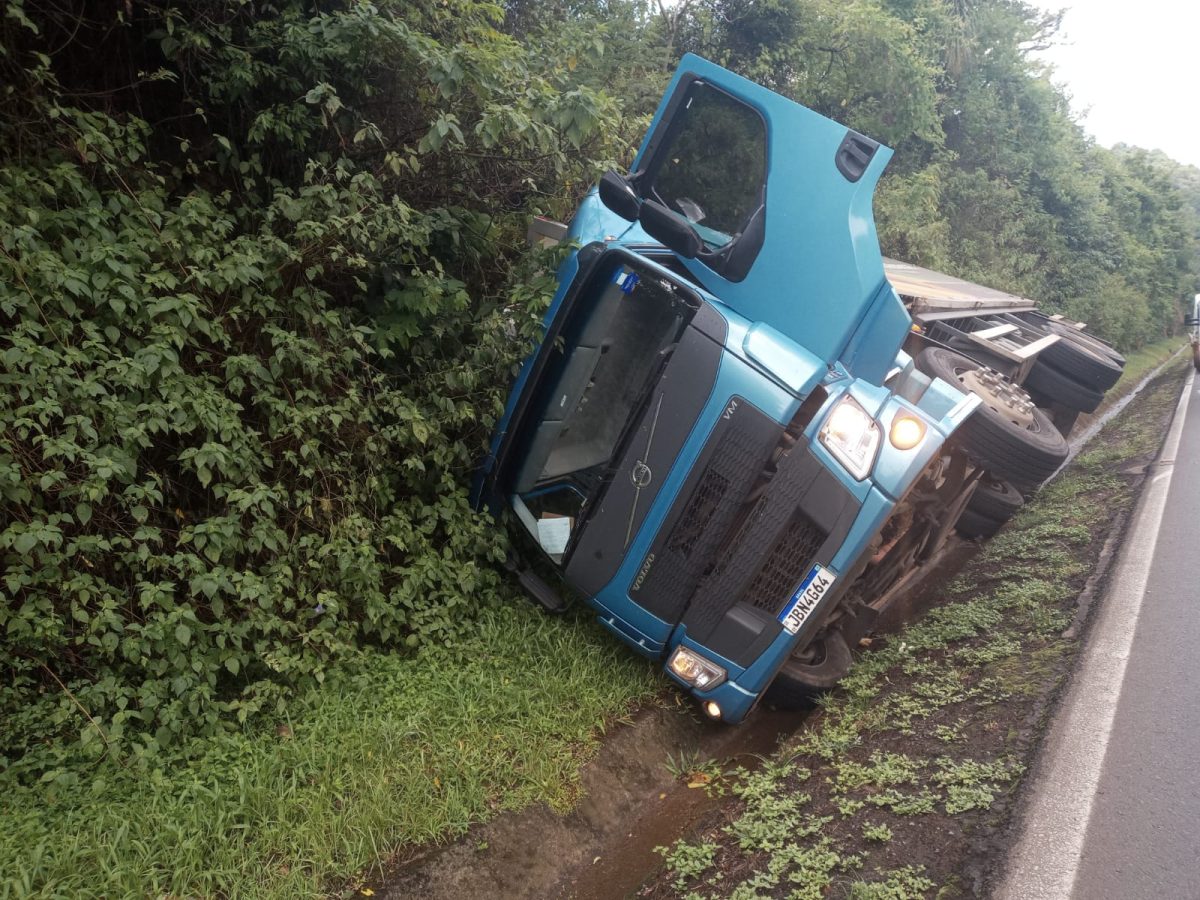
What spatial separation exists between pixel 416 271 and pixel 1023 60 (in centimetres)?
1730

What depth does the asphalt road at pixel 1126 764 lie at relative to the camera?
2.73m

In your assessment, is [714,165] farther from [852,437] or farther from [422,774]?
[422,774]

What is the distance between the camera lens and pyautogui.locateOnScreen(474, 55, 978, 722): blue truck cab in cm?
345

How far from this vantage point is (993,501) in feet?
18.4

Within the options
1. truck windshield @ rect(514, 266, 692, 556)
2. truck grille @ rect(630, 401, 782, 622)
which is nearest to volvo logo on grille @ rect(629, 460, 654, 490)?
truck grille @ rect(630, 401, 782, 622)

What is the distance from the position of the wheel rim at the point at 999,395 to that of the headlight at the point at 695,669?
9.69 ft

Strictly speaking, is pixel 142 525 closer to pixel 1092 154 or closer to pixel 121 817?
pixel 121 817

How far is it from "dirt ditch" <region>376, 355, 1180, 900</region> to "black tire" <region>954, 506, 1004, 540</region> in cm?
156

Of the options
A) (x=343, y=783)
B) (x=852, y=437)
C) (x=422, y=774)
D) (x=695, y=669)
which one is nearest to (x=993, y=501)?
(x=852, y=437)

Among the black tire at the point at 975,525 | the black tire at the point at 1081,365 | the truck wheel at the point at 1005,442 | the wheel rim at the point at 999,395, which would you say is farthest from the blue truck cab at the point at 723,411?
the black tire at the point at 1081,365

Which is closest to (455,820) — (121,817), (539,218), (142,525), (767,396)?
(121,817)

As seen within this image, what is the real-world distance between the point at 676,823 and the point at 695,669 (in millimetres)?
664

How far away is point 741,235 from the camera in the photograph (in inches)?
154

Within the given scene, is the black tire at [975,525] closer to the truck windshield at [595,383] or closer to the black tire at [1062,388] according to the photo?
the black tire at [1062,388]
